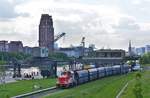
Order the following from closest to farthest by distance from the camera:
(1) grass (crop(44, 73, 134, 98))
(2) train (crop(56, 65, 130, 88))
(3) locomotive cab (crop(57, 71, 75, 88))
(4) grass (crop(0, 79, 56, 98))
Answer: (1) grass (crop(44, 73, 134, 98)) → (4) grass (crop(0, 79, 56, 98)) → (3) locomotive cab (crop(57, 71, 75, 88)) → (2) train (crop(56, 65, 130, 88))

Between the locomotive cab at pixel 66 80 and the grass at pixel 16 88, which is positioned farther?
the locomotive cab at pixel 66 80

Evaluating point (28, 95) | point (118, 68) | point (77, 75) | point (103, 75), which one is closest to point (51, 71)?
point (103, 75)

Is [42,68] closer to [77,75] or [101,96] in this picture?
[77,75]

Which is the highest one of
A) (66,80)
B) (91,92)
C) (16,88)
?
(66,80)

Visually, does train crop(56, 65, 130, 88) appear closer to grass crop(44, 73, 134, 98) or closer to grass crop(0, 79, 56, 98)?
grass crop(44, 73, 134, 98)

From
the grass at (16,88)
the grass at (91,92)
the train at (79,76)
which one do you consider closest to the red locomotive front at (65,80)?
the train at (79,76)

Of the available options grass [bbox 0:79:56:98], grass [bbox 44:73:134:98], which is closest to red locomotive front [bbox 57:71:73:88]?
grass [bbox 44:73:134:98]

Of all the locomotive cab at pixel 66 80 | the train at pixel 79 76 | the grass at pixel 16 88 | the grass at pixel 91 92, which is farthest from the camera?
the train at pixel 79 76

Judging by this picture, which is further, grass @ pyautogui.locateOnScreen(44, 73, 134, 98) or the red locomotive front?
the red locomotive front

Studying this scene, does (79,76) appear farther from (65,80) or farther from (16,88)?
(16,88)

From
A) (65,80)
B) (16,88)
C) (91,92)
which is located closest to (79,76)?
(65,80)

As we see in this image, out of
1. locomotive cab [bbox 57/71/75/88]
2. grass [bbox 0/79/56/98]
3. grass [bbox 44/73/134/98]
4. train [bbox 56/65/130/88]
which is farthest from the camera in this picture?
train [bbox 56/65/130/88]

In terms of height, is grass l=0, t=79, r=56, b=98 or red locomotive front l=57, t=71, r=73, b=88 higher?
red locomotive front l=57, t=71, r=73, b=88

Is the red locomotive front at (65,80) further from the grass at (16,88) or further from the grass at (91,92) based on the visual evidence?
the grass at (16,88)
